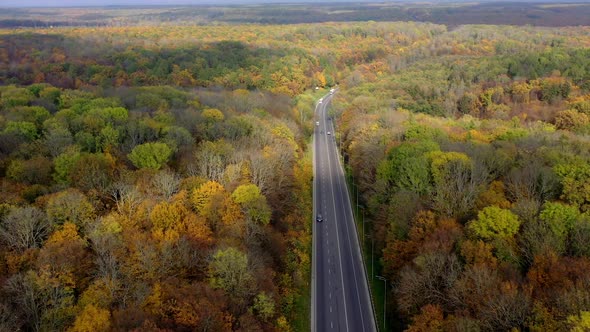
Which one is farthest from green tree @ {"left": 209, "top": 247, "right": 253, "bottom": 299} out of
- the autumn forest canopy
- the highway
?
the highway

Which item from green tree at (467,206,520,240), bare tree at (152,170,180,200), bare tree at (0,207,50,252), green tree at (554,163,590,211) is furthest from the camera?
bare tree at (152,170,180,200)

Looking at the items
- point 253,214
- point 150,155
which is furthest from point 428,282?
point 150,155

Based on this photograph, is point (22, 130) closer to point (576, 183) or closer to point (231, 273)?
point (231, 273)

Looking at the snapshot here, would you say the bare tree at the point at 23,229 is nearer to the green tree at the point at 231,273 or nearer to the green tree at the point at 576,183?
the green tree at the point at 231,273

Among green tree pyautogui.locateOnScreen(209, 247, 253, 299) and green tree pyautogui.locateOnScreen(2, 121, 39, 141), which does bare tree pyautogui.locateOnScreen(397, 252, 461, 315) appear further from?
green tree pyautogui.locateOnScreen(2, 121, 39, 141)

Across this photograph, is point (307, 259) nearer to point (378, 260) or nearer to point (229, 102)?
point (378, 260)

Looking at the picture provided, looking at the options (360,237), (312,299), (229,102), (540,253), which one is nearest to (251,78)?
(229,102)
